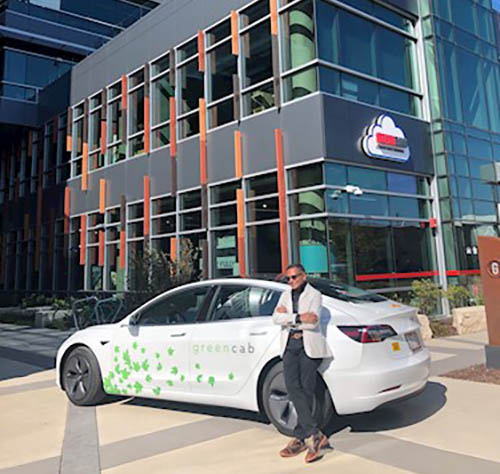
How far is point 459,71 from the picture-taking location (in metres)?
16.8

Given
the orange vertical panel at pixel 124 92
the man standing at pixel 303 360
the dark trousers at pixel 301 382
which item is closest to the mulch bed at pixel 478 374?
the man standing at pixel 303 360

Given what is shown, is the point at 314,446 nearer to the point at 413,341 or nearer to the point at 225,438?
the point at 225,438

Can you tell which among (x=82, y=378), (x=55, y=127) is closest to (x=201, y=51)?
(x=55, y=127)

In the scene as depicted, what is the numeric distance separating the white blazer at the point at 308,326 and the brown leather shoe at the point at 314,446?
709 millimetres

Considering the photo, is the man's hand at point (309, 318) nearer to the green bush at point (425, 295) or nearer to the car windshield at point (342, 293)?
the car windshield at point (342, 293)

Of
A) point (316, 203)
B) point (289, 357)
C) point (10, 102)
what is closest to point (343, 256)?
point (316, 203)

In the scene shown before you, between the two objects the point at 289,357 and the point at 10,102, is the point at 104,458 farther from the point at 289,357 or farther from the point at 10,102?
the point at 10,102

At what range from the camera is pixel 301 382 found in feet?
14.6

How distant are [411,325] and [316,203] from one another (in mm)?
7498

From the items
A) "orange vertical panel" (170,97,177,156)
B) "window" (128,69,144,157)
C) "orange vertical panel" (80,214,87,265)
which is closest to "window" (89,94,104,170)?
"orange vertical panel" (80,214,87,265)

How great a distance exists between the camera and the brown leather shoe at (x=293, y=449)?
174 inches

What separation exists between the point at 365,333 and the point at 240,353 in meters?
1.34

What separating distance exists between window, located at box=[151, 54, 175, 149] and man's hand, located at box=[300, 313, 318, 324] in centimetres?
1416

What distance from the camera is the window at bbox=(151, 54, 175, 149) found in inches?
703
